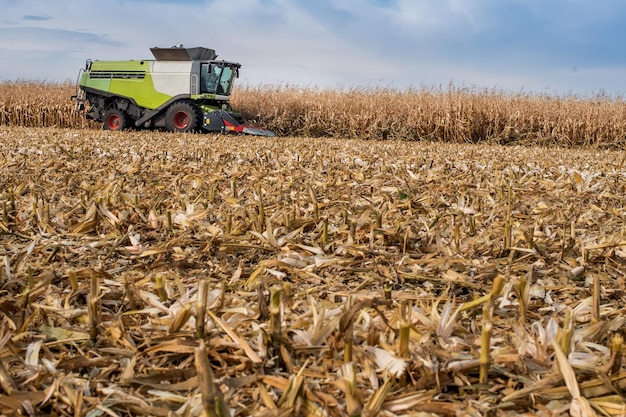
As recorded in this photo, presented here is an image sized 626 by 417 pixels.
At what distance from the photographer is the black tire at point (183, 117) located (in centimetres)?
1347

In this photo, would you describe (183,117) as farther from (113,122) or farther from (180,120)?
(113,122)

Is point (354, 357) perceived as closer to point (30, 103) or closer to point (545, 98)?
point (545, 98)

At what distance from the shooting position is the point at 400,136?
1552 centimetres

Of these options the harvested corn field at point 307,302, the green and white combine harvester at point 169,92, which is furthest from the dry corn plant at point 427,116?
the harvested corn field at point 307,302

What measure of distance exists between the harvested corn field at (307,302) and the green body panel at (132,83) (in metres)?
10.2

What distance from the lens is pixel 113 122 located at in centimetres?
1512

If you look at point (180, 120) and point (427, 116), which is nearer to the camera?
point (180, 120)

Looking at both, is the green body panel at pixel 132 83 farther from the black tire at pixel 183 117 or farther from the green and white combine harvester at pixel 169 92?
the black tire at pixel 183 117

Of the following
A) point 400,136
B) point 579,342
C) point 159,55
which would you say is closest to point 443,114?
point 400,136

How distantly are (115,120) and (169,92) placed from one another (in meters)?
1.88

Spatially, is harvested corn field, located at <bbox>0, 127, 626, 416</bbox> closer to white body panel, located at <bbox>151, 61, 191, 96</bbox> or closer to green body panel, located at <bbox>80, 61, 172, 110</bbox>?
white body panel, located at <bbox>151, 61, 191, 96</bbox>

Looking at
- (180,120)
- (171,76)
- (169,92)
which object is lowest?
(180,120)

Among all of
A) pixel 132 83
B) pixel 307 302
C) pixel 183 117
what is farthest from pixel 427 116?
pixel 307 302

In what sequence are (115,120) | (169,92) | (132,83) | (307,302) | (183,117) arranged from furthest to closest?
(115,120) < (132,83) < (169,92) < (183,117) < (307,302)
